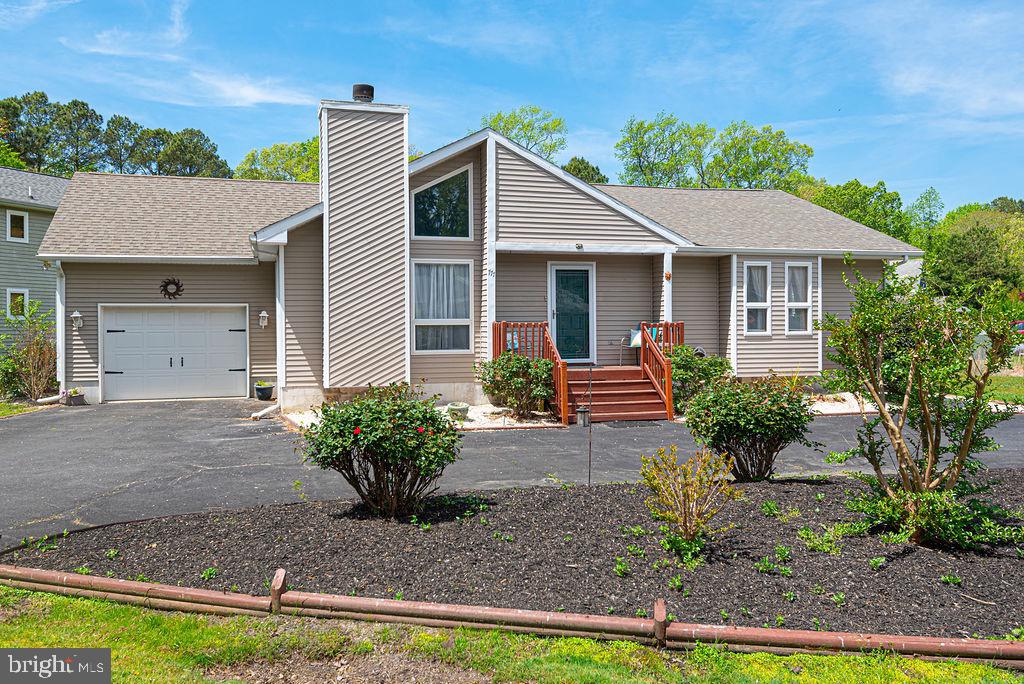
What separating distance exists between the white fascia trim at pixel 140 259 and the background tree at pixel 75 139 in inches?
1409

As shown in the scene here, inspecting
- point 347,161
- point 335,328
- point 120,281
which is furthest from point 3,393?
point 347,161

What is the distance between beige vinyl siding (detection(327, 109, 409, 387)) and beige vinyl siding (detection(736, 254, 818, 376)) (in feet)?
24.0

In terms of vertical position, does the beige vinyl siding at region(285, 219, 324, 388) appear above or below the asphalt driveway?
above

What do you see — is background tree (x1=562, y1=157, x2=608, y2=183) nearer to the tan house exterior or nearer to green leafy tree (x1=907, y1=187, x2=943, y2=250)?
the tan house exterior

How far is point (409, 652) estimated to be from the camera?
3.54 metres

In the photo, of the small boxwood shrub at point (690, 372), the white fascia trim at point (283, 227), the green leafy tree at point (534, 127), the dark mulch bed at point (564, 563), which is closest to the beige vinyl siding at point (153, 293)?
the white fascia trim at point (283, 227)

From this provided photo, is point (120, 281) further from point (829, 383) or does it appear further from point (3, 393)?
point (829, 383)

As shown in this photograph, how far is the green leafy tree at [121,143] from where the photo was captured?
45.9m

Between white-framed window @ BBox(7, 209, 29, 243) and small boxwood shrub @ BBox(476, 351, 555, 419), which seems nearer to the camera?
small boxwood shrub @ BBox(476, 351, 555, 419)

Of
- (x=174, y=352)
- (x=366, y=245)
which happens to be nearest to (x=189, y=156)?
(x=174, y=352)

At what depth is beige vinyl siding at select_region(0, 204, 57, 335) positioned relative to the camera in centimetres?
2022

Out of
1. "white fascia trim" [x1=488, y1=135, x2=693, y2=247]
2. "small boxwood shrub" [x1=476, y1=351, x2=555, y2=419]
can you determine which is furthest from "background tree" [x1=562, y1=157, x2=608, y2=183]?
"small boxwood shrub" [x1=476, y1=351, x2=555, y2=419]

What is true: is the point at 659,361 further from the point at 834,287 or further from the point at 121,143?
the point at 121,143

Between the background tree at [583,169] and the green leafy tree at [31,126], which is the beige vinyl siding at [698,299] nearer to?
the background tree at [583,169]
